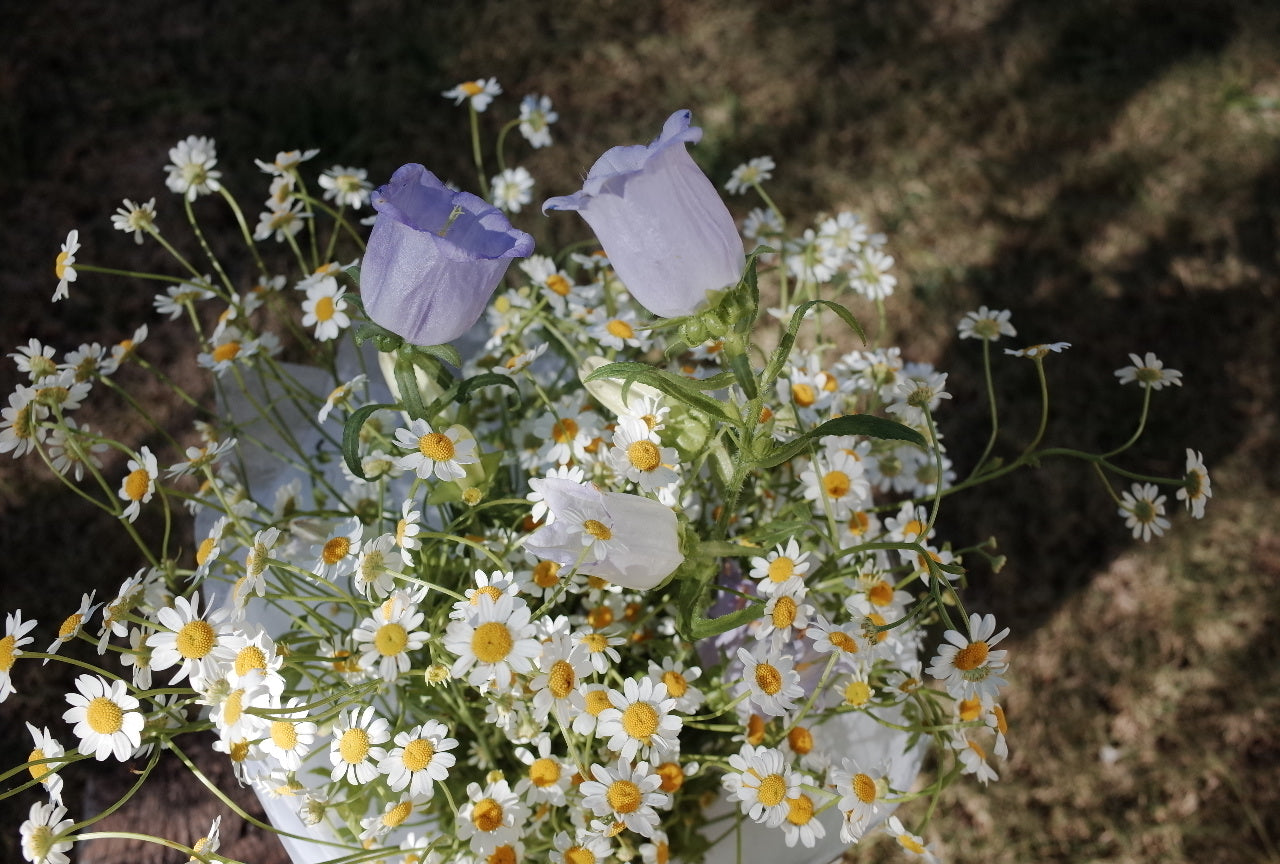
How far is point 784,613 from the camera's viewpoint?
23.4 inches

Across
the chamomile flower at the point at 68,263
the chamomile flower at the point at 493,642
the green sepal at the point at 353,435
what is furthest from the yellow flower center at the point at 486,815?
the chamomile flower at the point at 68,263

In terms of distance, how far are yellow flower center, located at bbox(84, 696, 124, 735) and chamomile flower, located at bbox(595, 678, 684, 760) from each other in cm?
26

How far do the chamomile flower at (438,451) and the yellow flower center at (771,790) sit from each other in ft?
0.80

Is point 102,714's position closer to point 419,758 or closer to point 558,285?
point 419,758

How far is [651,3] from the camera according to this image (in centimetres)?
202

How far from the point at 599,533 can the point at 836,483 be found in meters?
0.20

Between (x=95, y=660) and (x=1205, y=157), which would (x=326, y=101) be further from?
(x=1205, y=157)

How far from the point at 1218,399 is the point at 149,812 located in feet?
5.24

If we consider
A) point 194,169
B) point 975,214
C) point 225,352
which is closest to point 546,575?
point 225,352

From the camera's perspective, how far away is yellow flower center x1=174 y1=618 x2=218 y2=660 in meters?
0.56

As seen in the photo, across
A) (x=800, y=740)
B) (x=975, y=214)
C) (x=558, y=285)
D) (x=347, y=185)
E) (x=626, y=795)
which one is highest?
(x=347, y=185)

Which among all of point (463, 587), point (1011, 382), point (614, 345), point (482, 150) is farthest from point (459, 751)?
point (482, 150)

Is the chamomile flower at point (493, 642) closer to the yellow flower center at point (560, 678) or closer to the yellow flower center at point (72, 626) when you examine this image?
the yellow flower center at point (560, 678)

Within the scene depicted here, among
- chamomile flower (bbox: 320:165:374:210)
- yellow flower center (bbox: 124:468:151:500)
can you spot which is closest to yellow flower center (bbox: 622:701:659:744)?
yellow flower center (bbox: 124:468:151:500)
